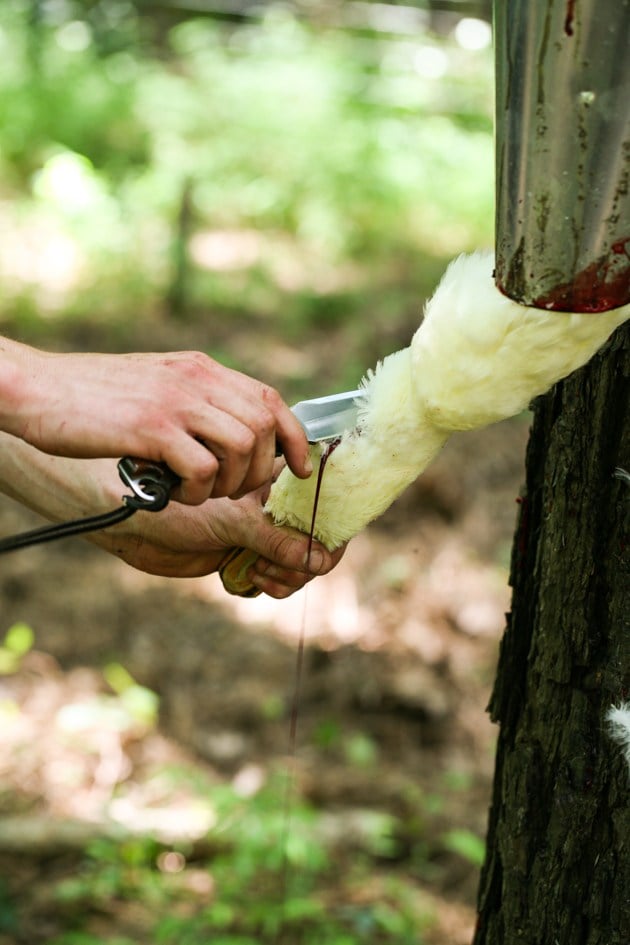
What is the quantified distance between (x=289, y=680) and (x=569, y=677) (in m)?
1.90

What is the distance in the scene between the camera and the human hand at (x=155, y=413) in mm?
1103

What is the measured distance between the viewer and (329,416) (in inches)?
51.4

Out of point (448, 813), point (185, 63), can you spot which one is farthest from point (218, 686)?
point (185, 63)

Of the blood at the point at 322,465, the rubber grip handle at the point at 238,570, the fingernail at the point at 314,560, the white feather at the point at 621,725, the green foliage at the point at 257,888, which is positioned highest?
the blood at the point at 322,465

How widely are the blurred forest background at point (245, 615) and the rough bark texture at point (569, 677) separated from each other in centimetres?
99

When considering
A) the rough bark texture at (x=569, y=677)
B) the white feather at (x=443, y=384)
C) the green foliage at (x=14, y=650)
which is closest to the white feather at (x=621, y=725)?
the rough bark texture at (x=569, y=677)

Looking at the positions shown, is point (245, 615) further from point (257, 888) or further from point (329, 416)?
point (329, 416)

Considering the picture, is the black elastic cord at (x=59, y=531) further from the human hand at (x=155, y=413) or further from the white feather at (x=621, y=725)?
the white feather at (x=621, y=725)

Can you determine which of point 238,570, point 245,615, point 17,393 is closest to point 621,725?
point 238,570

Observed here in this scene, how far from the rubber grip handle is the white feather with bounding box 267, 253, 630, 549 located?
0.54ft

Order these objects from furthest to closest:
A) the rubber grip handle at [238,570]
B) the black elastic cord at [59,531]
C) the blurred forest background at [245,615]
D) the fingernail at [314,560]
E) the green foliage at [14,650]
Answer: the green foliage at [14,650], the blurred forest background at [245,615], the rubber grip handle at [238,570], the fingernail at [314,560], the black elastic cord at [59,531]

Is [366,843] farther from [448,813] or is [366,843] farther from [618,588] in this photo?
[618,588]

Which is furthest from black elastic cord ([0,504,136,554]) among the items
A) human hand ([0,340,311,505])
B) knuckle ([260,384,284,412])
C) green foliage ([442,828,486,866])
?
green foliage ([442,828,486,866])

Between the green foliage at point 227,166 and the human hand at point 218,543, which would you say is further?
the green foliage at point 227,166
